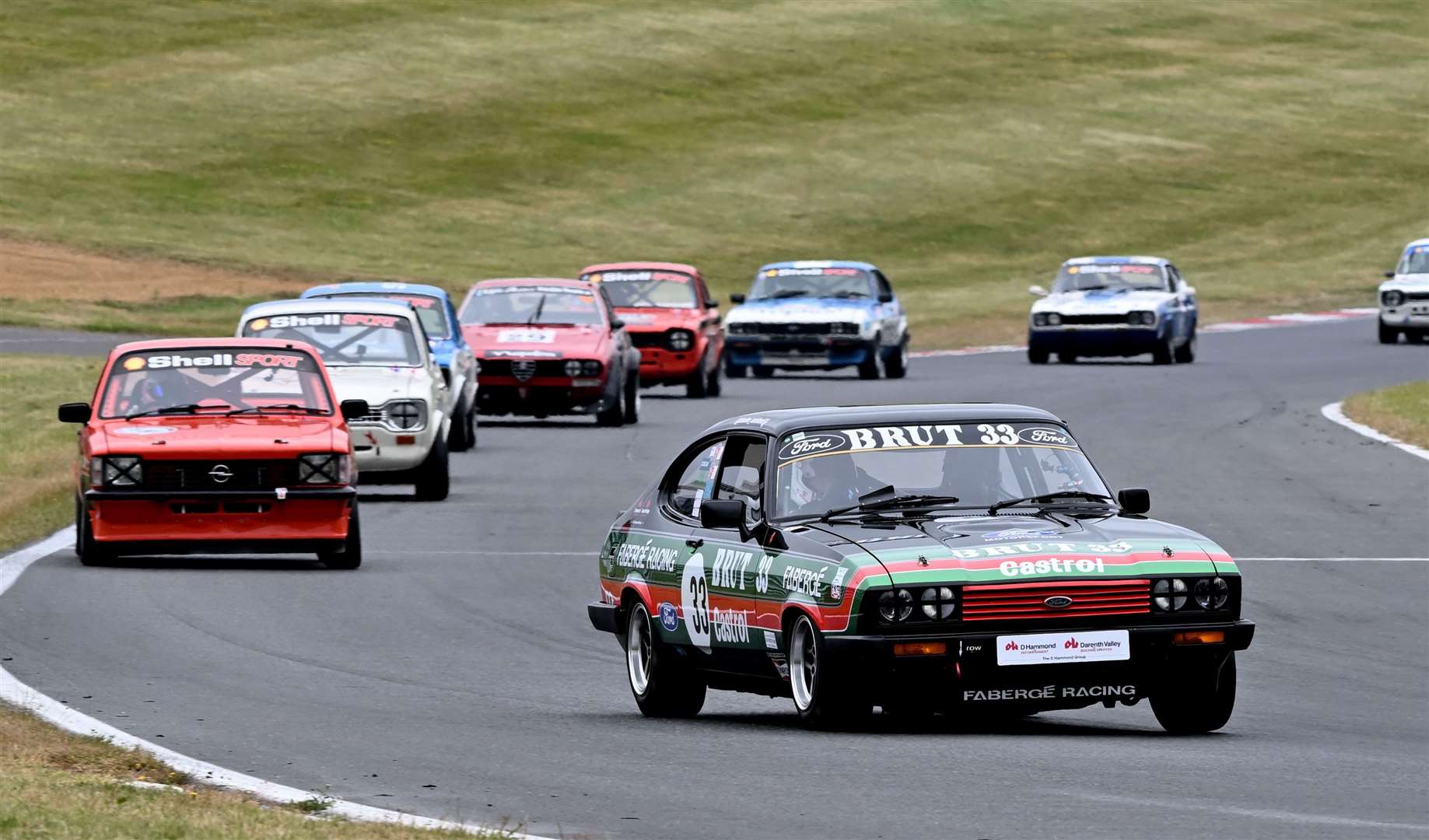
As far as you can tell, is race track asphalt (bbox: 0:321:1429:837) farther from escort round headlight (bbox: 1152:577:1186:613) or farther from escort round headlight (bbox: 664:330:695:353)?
escort round headlight (bbox: 664:330:695:353)

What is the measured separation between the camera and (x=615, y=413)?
1139 inches

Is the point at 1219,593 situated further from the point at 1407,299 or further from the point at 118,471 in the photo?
the point at 1407,299

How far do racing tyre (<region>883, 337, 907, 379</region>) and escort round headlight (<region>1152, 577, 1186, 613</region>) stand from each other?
26285 mm

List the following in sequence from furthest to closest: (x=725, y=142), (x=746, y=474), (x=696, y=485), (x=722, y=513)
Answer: (x=725, y=142) → (x=696, y=485) → (x=746, y=474) → (x=722, y=513)

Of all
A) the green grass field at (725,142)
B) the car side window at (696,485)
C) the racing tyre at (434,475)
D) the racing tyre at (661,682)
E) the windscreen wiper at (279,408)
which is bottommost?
the green grass field at (725,142)

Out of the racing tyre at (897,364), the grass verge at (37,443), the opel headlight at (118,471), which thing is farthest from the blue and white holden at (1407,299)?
the opel headlight at (118,471)

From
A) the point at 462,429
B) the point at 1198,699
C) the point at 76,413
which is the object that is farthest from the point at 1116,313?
the point at 1198,699

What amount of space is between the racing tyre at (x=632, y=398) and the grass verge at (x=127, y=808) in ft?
63.5

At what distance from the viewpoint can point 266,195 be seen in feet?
213

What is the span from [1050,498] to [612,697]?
226 cm

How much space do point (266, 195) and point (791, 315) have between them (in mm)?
30994

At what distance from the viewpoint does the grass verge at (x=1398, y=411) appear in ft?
89.4

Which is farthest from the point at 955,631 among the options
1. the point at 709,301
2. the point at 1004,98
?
the point at 1004,98

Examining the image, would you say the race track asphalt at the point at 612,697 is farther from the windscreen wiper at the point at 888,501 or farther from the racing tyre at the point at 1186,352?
the racing tyre at the point at 1186,352
